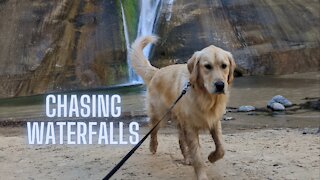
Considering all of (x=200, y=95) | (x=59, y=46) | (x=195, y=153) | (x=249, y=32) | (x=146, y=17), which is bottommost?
(x=59, y=46)

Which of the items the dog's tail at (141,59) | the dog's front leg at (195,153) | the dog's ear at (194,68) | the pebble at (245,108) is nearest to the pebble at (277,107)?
the pebble at (245,108)

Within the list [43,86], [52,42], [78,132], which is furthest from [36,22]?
[78,132]

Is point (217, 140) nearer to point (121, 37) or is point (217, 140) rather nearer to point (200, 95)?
point (200, 95)

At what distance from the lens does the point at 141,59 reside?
5.75 m

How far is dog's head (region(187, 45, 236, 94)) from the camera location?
4.07 m

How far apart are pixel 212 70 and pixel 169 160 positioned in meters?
1.52

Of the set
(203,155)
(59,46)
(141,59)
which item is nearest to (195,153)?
(203,155)

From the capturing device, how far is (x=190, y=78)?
14.2 ft

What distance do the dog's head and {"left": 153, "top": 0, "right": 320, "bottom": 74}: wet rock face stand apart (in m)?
13.1

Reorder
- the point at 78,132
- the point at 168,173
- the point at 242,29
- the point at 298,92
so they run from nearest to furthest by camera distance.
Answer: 1. the point at 168,173
2. the point at 78,132
3. the point at 298,92
4. the point at 242,29

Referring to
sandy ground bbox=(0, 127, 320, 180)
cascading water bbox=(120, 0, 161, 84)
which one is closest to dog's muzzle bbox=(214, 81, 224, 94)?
sandy ground bbox=(0, 127, 320, 180)

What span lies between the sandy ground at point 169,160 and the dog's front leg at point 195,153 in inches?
10.5

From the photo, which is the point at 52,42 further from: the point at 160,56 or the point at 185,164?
the point at 185,164

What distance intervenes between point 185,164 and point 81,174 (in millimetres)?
1034
